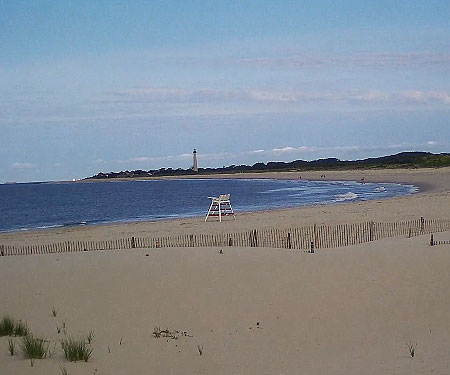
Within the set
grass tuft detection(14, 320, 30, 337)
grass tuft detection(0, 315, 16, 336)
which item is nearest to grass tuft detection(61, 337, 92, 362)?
grass tuft detection(14, 320, 30, 337)

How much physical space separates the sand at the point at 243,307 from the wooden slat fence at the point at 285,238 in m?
3.08

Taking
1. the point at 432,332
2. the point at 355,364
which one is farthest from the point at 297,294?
the point at 355,364

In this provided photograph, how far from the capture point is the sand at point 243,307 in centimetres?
724

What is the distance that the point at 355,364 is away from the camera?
22.8 ft

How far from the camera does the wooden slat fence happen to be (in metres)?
20.1

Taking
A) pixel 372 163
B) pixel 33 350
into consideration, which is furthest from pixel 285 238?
pixel 372 163

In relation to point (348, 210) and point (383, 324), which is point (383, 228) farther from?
point (383, 324)

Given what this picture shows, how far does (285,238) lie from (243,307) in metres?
10.9

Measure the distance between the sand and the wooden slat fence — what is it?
308cm

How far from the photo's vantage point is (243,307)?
1057 cm

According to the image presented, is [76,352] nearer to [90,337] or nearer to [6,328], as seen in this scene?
[90,337]

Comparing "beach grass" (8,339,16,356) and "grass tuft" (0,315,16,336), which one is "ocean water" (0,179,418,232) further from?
"beach grass" (8,339,16,356)

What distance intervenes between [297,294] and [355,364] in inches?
173

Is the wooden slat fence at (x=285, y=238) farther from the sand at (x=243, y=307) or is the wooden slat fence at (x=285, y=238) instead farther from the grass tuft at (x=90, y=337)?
the grass tuft at (x=90, y=337)
